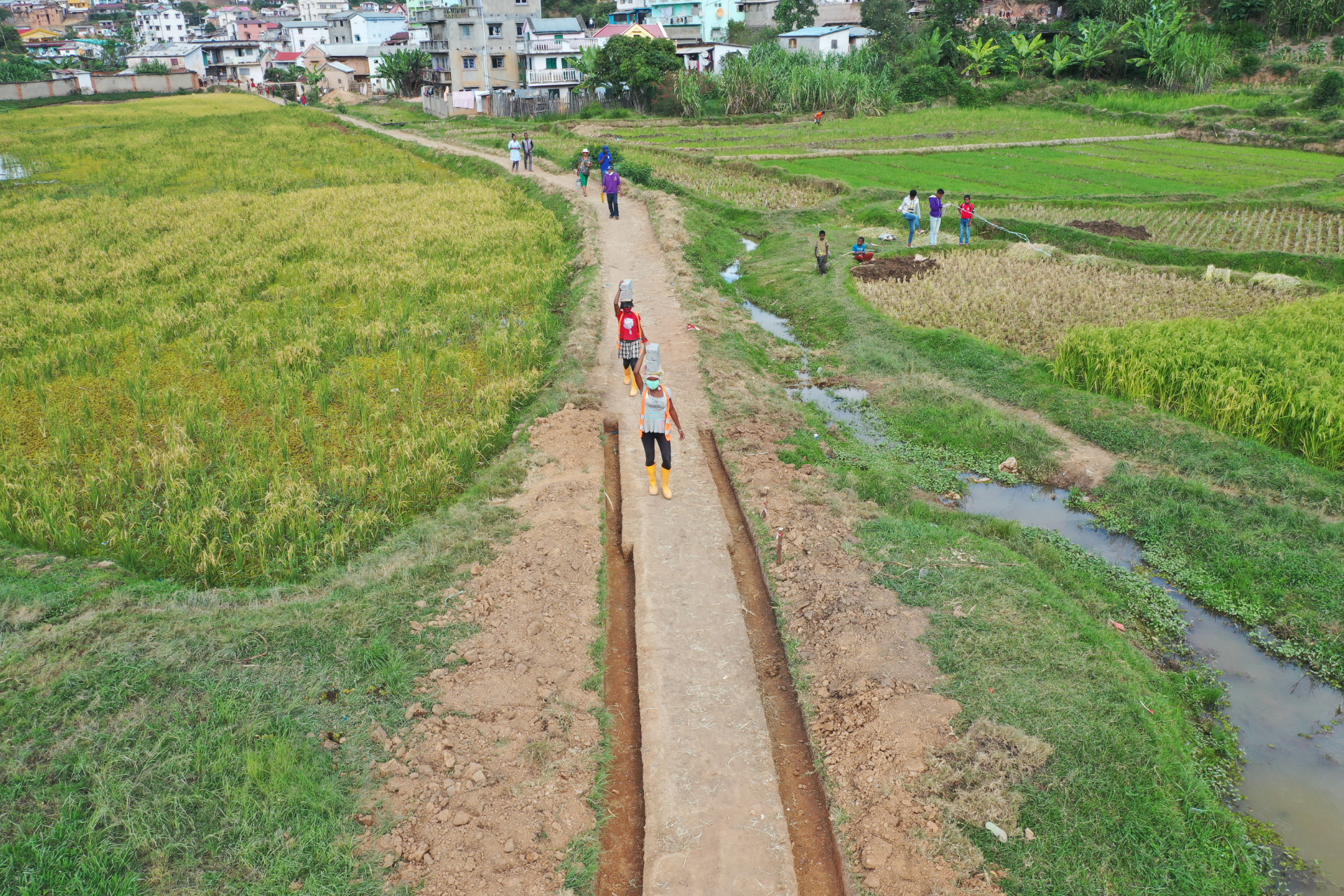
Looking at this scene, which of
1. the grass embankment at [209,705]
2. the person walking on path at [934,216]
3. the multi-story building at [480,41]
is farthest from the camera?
the multi-story building at [480,41]

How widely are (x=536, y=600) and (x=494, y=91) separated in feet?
187

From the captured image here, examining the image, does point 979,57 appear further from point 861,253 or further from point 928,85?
point 861,253

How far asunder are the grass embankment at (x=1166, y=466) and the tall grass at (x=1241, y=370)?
0.40 m

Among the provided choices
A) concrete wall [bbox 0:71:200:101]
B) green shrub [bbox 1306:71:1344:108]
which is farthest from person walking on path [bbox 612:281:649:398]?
concrete wall [bbox 0:71:200:101]

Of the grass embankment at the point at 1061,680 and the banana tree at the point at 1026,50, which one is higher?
the banana tree at the point at 1026,50

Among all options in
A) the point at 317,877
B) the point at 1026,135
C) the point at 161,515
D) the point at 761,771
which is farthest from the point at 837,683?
the point at 1026,135

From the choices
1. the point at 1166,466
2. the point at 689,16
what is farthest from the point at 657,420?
the point at 689,16

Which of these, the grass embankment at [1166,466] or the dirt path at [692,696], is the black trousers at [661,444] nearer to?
the dirt path at [692,696]

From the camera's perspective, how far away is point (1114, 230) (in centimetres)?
2208

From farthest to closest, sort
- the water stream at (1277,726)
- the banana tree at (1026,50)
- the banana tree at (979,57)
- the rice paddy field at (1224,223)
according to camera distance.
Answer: the banana tree at (979,57), the banana tree at (1026,50), the rice paddy field at (1224,223), the water stream at (1277,726)

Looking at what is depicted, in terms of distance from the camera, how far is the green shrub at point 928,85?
50906 millimetres

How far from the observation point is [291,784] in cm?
598

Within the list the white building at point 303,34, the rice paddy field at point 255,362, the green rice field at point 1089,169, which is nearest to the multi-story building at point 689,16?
the white building at point 303,34

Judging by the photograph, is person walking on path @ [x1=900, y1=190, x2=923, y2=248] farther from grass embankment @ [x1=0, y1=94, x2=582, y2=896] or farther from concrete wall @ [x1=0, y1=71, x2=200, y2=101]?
concrete wall @ [x1=0, y1=71, x2=200, y2=101]
